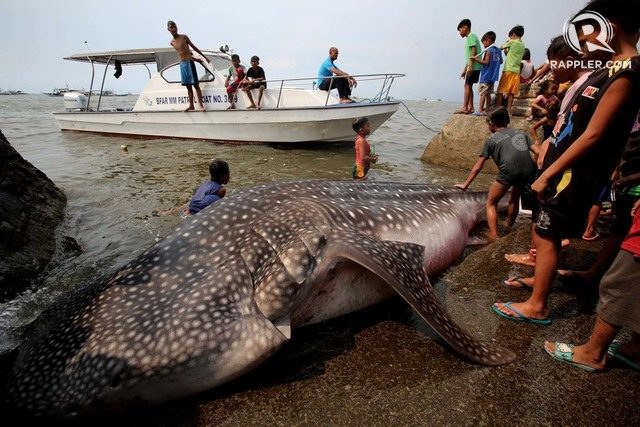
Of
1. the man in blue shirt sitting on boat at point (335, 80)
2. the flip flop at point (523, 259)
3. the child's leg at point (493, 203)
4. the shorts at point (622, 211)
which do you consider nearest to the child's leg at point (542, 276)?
the shorts at point (622, 211)

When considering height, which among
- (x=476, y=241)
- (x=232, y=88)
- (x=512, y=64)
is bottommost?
(x=476, y=241)

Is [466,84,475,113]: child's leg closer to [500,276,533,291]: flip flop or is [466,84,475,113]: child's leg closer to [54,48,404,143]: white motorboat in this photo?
[54,48,404,143]: white motorboat

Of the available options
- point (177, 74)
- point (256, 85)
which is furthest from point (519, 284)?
point (177, 74)

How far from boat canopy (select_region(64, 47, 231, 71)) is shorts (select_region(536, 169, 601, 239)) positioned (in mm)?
12886

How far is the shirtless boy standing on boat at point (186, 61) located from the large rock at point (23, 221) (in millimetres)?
7103

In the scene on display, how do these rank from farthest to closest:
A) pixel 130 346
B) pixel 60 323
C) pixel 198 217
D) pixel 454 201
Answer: pixel 454 201, pixel 198 217, pixel 60 323, pixel 130 346

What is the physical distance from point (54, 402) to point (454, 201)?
13.5 feet

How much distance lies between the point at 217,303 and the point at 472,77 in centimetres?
964

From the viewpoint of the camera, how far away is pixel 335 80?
1123 cm

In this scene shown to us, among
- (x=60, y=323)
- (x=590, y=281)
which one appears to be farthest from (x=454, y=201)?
(x=60, y=323)

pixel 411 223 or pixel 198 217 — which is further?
pixel 411 223

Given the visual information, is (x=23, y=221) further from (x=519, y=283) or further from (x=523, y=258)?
(x=523, y=258)

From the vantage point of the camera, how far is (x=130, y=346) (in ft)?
6.32

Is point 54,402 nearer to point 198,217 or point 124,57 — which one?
point 198,217
